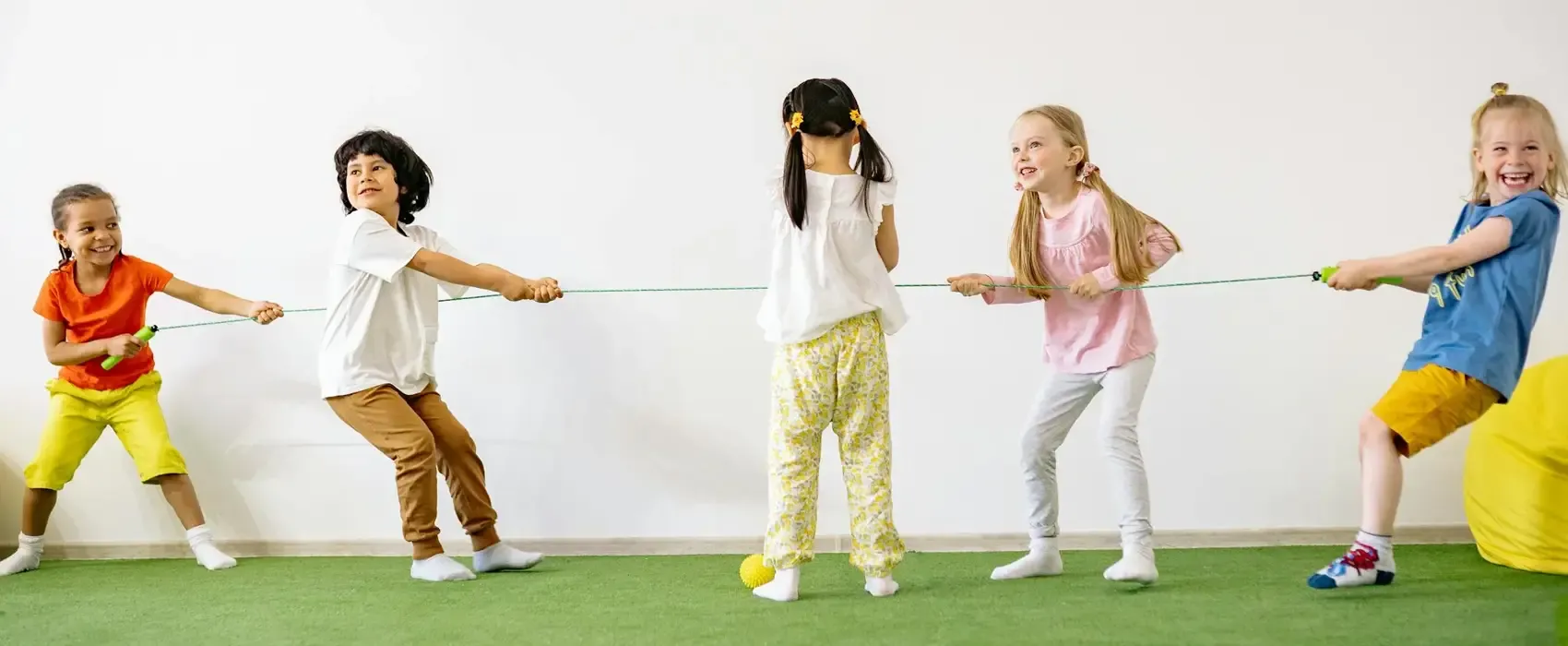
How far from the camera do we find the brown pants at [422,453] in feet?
9.83

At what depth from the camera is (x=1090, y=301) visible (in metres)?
2.81

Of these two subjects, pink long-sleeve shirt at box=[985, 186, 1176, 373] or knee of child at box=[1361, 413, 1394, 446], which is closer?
knee of child at box=[1361, 413, 1394, 446]

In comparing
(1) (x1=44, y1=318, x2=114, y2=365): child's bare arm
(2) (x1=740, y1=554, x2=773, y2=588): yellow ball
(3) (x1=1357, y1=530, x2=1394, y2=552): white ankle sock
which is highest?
(1) (x1=44, y1=318, x2=114, y2=365): child's bare arm

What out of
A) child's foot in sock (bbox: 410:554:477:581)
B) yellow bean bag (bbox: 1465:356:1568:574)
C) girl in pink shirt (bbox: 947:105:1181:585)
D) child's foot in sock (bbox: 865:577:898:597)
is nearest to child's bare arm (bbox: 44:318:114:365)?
child's foot in sock (bbox: 410:554:477:581)

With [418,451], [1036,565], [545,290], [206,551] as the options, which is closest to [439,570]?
[418,451]

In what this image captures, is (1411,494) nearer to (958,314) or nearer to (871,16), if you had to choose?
(958,314)

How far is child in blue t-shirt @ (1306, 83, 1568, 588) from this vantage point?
245 cm

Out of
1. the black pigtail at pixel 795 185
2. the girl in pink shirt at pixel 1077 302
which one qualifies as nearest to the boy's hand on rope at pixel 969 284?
the girl in pink shirt at pixel 1077 302

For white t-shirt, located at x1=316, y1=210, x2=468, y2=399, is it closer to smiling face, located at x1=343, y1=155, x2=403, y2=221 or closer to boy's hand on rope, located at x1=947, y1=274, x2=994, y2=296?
smiling face, located at x1=343, y1=155, x2=403, y2=221

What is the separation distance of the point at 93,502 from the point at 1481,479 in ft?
12.0

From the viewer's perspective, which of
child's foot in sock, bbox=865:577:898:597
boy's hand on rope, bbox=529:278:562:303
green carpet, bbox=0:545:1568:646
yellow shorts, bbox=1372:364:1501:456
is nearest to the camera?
green carpet, bbox=0:545:1568:646

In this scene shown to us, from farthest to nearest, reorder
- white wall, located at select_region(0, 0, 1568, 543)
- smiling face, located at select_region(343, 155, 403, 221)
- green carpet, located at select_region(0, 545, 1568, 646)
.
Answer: white wall, located at select_region(0, 0, 1568, 543) → smiling face, located at select_region(343, 155, 403, 221) → green carpet, located at select_region(0, 545, 1568, 646)

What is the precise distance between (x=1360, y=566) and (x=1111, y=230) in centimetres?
81

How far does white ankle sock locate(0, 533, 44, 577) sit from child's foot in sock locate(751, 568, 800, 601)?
2103mm
